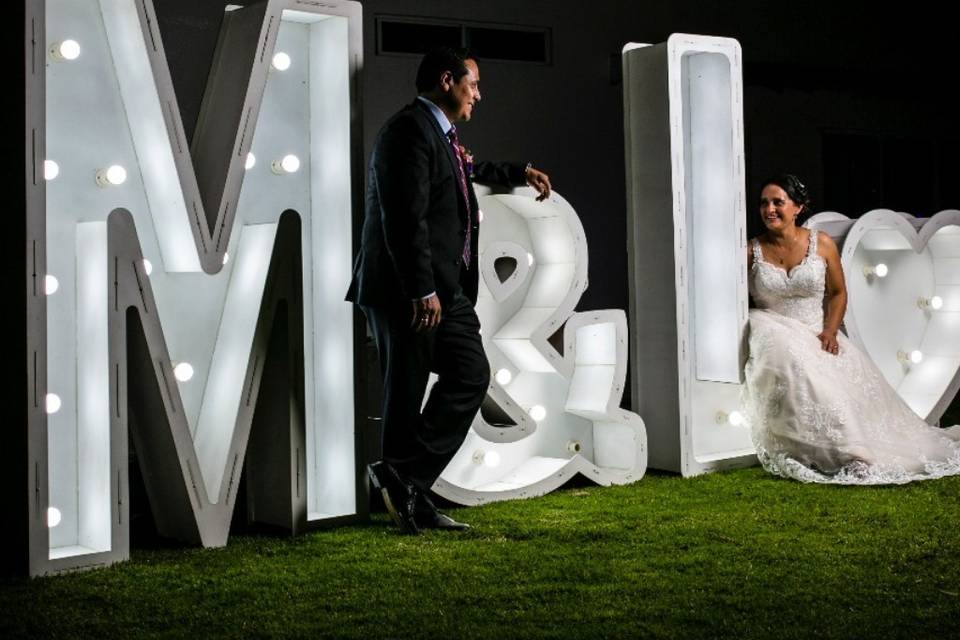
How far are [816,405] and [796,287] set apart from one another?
65 cm

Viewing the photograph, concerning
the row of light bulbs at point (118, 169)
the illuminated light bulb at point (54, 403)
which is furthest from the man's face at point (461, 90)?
the illuminated light bulb at point (54, 403)

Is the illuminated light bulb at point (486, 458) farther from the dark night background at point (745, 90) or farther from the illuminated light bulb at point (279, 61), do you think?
the dark night background at point (745, 90)

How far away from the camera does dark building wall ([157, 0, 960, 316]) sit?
885 centimetres

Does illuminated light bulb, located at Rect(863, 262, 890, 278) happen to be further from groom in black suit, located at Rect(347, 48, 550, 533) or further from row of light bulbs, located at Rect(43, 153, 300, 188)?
row of light bulbs, located at Rect(43, 153, 300, 188)

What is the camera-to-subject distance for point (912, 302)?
6598 millimetres

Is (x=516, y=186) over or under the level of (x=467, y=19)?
under

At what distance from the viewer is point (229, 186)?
4125mm

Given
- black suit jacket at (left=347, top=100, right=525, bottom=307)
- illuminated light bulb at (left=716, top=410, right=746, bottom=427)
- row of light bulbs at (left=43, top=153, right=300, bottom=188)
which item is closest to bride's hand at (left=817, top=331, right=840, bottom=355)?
illuminated light bulb at (left=716, top=410, right=746, bottom=427)

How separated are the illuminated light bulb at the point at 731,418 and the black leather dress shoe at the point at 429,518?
5.82 feet

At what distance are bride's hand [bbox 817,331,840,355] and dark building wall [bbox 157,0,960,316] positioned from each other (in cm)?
373

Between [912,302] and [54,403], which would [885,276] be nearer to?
[912,302]

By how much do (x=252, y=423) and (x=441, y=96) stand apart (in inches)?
52.5

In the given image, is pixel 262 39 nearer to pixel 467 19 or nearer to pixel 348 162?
pixel 348 162

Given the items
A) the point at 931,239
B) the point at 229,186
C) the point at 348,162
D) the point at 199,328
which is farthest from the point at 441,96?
the point at 931,239
